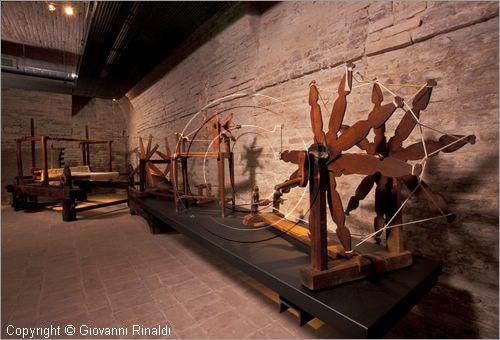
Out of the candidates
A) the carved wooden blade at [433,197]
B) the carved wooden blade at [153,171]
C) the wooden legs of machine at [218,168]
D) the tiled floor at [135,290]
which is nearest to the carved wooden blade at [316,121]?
the carved wooden blade at [433,197]

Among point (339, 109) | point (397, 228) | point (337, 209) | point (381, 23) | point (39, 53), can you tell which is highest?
point (39, 53)

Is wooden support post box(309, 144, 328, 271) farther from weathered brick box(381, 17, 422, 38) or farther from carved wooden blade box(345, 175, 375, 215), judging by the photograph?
weathered brick box(381, 17, 422, 38)

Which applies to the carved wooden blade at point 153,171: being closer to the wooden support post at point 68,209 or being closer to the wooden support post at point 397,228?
the wooden support post at point 68,209

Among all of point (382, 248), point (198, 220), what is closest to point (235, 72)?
point (198, 220)

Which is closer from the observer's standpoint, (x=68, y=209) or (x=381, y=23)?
(x=381, y=23)

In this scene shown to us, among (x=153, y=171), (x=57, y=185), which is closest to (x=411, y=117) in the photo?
(x=153, y=171)

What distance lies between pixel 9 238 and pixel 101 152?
6922mm

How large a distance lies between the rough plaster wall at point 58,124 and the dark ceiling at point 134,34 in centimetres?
248

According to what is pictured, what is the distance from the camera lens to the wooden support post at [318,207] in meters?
1.55

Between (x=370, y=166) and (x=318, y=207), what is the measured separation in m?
0.39

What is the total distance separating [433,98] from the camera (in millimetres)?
2084

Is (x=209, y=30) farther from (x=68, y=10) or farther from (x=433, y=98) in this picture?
(x=433, y=98)

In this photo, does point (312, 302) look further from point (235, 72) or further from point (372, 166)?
point (235, 72)

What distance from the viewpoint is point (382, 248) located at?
7.14ft
